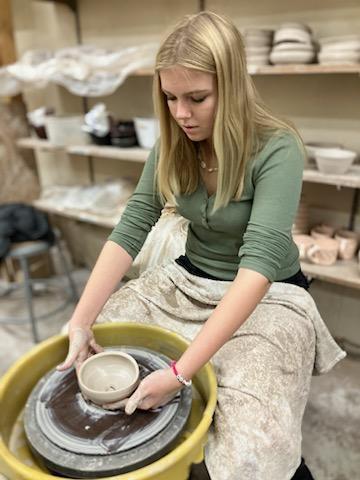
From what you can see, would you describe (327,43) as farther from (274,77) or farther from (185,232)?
(185,232)

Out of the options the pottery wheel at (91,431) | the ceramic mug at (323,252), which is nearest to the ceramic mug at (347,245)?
the ceramic mug at (323,252)

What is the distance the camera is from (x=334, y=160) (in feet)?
5.10

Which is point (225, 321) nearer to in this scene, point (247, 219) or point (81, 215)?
point (247, 219)

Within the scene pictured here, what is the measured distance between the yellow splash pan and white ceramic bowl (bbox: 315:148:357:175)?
0.98 metres

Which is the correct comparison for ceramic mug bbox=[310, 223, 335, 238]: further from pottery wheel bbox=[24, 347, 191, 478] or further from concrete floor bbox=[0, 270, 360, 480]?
pottery wheel bbox=[24, 347, 191, 478]

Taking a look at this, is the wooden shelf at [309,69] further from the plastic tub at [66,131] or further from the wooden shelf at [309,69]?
the plastic tub at [66,131]

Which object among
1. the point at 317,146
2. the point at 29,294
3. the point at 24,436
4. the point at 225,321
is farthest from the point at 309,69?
the point at 29,294

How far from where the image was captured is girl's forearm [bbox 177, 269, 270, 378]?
83cm

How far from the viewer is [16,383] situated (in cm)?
88

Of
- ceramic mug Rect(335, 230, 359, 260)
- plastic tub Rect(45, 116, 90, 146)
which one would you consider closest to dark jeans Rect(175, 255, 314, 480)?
ceramic mug Rect(335, 230, 359, 260)

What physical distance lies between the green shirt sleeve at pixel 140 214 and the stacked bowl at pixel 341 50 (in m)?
0.81

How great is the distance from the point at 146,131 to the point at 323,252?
1014 mm

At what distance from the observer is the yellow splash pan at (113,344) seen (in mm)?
686

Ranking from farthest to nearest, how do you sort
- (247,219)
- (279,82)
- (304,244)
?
1. (279,82)
2. (304,244)
3. (247,219)
